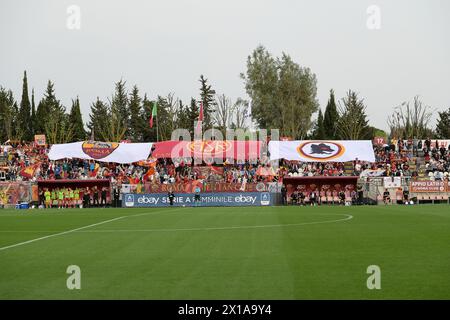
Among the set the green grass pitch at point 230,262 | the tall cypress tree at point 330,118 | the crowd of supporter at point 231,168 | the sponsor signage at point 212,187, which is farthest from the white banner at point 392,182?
the tall cypress tree at point 330,118

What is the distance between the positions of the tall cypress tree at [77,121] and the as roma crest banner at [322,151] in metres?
49.2

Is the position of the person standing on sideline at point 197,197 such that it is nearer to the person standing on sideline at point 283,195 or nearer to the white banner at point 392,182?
the person standing on sideline at point 283,195

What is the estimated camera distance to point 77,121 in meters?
97.8

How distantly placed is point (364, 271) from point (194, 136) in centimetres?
8480

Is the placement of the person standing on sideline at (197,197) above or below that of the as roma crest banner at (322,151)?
below

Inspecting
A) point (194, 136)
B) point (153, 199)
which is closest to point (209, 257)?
point (153, 199)

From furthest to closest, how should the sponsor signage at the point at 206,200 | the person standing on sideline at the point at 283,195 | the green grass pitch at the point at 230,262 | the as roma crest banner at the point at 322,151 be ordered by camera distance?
the as roma crest banner at the point at 322,151, the person standing on sideline at the point at 283,195, the sponsor signage at the point at 206,200, the green grass pitch at the point at 230,262

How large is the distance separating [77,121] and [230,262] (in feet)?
289

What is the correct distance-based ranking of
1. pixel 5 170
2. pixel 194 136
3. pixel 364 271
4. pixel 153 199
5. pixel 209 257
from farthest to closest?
pixel 194 136 → pixel 5 170 → pixel 153 199 → pixel 209 257 → pixel 364 271

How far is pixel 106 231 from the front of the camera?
72.2 feet

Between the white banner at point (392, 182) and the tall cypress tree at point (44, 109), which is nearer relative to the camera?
the white banner at point (392, 182)

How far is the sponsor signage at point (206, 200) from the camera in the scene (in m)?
49.0
